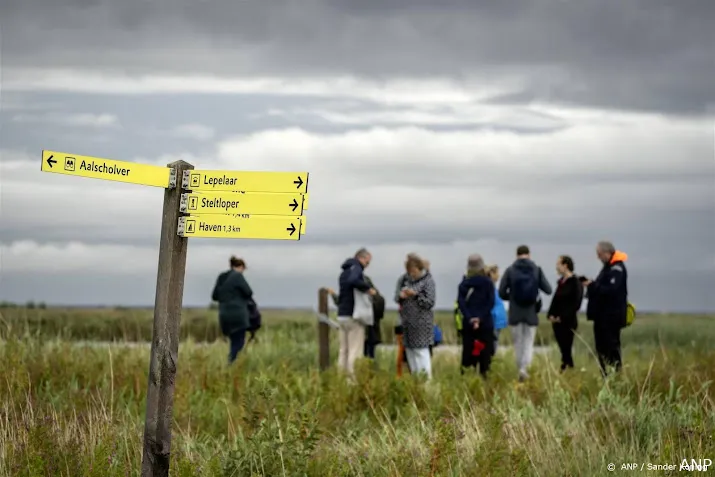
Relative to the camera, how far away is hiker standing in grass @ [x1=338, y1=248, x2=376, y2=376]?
1500 cm

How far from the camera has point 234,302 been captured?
16.7 metres

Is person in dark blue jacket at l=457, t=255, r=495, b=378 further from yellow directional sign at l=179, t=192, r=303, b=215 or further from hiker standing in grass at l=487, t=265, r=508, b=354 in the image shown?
yellow directional sign at l=179, t=192, r=303, b=215

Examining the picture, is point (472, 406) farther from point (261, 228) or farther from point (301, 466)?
point (261, 228)

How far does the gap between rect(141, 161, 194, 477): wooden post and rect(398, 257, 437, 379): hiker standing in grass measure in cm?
698

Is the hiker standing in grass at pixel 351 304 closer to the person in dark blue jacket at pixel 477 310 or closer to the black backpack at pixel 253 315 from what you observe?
the person in dark blue jacket at pixel 477 310

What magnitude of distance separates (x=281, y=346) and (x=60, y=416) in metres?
8.50

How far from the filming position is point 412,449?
786 centimetres

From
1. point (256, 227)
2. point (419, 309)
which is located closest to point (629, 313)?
point (419, 309)

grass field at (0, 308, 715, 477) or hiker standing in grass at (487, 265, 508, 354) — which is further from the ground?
hiker standing in grass at (487, 265, 508, 354)

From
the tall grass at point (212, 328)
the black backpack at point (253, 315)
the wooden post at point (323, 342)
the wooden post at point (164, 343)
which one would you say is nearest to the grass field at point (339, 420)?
the wooden post at point (164, 343)

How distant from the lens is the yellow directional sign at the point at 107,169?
6.23 m

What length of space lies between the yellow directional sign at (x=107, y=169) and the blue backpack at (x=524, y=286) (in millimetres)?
9636

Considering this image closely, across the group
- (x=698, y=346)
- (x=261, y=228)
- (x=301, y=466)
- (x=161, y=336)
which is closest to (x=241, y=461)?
(x=301, y=466)

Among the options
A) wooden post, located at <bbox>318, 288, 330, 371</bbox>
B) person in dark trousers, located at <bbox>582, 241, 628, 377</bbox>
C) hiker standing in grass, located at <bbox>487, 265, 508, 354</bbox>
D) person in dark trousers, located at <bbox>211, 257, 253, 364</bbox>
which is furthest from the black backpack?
person in dark trousers, located at <bbox>582, 241, 628, 377</bbox>
